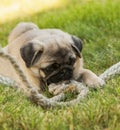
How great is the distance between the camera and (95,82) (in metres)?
5.73

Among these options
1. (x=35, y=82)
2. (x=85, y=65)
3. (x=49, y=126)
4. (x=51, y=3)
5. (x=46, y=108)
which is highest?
(x=49, y=126)

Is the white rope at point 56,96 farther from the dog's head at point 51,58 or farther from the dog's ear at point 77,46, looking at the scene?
the dog's ear at point 77,46

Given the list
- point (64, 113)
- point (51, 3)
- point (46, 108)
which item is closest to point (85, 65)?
point (46, 108)

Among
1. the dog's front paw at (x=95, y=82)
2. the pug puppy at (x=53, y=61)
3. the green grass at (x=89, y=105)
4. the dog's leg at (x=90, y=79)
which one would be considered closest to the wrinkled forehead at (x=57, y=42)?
the pug puppy at (x=53, y=61)

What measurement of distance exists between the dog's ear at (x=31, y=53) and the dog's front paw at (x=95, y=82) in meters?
0.61

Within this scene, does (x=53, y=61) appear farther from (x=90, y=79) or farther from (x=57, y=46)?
(x=90, y=79)

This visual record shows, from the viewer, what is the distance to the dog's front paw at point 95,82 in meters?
5.67

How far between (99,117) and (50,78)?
65.5 inches

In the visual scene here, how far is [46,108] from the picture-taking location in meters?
5.04

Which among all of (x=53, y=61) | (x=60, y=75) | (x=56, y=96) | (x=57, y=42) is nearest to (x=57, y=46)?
(x=57, y=42)

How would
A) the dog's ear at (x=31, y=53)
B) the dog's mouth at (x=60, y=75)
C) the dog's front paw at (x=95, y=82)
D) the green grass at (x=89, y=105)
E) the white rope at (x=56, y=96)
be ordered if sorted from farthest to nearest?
A: the dog's ear at (x=31, y=53), the dog's mouth at (x=60, y=75), the dog's front paw at (x=95, y=82), the white rope at (x=56, y=96), the green grass at (x=89, y=105)

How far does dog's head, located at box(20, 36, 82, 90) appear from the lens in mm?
5945

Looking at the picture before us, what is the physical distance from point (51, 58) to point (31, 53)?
254 mm

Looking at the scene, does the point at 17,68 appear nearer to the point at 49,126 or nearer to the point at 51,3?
the point at 49,126
